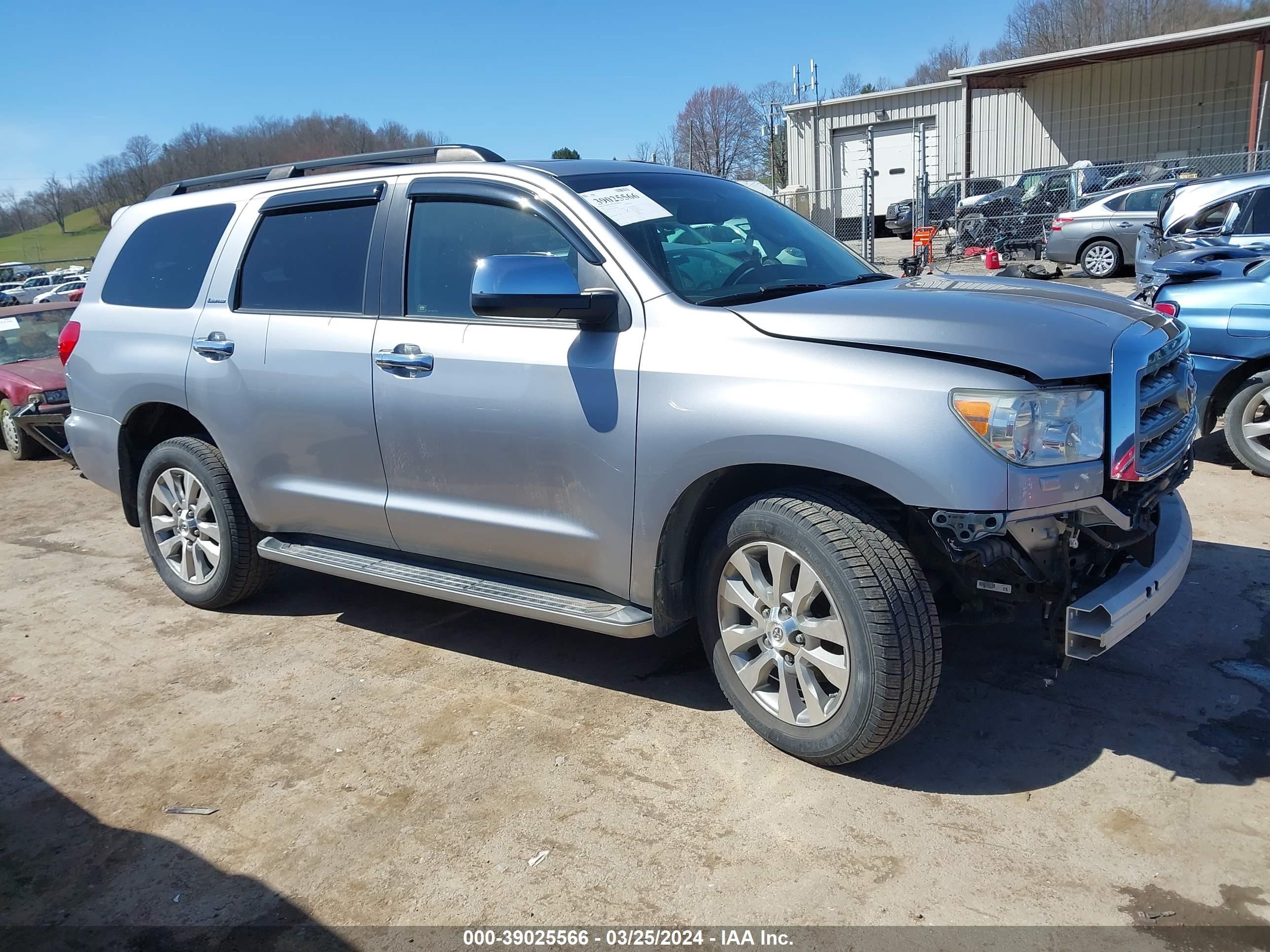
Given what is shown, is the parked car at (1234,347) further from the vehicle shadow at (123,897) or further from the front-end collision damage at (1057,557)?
the vehicle shadow at (123,897)

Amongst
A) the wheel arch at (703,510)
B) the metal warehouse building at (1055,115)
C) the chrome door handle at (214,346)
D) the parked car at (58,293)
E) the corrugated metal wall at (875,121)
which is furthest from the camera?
the parked car at (58,293)

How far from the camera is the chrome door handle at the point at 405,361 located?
3.95m

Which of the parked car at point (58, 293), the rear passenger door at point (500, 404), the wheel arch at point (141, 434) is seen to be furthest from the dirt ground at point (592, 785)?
the parked car at point (58, 293)

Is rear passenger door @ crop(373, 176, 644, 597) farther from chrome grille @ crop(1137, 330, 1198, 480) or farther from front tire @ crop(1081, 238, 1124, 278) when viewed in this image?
front tire @ crop(1081, 238, 1124, 278)

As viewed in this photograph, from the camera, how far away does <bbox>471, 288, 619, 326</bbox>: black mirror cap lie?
135 inches

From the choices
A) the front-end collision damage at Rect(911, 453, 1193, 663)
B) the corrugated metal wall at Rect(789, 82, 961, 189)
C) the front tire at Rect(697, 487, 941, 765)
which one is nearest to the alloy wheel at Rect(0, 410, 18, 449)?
the front tire at Rect(697, 487, 941, 765)

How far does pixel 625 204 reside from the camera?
12.5 ft

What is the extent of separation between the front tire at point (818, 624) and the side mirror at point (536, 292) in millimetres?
846

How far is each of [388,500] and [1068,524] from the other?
262 centimetres

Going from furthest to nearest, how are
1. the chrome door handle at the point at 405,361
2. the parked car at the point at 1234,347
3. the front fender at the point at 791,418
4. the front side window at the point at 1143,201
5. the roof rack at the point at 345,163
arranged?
the front side window at the point at 1143,201
the parked car at the point at 1234,347
the roof rack at the point at 345,163
the chrome door handle at the point at 405,361
the front fender at the point at 791,418

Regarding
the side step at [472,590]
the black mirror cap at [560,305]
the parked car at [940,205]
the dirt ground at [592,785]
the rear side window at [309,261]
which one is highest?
the parked car at [940,205]

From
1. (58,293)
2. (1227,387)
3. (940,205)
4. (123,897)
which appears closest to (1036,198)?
(940,205)

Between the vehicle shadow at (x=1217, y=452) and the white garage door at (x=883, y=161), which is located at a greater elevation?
the white garage door at (x=883, y=161)

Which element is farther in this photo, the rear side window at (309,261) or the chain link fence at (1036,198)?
the chain link fence at (1036,198)
